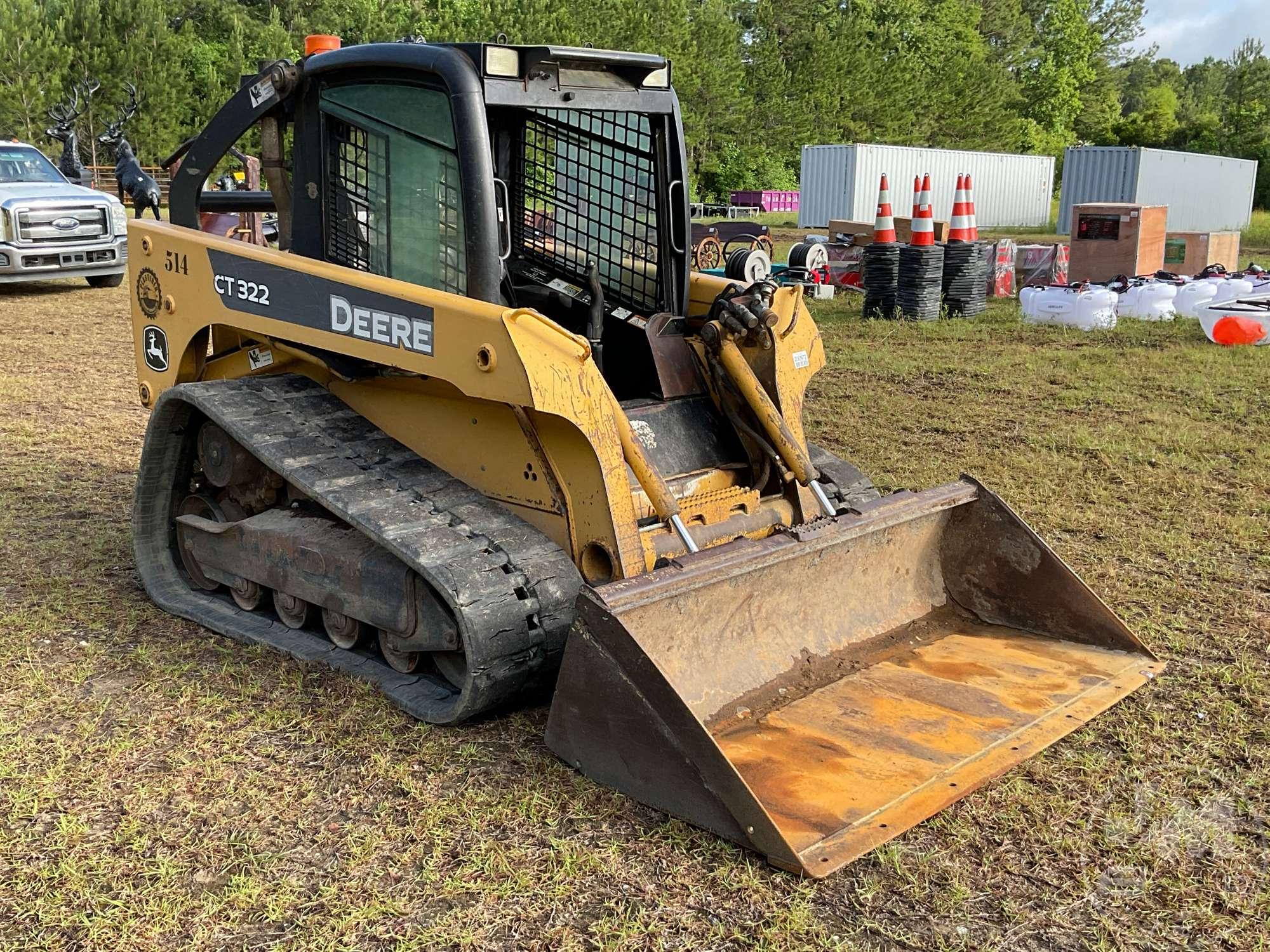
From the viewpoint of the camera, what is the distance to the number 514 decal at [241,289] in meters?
4.37

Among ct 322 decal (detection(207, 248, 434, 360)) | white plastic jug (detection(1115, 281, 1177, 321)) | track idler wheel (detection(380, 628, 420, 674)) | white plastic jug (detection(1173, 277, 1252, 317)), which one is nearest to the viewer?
ct 322 decal (detection(207, 248, 434, 360))

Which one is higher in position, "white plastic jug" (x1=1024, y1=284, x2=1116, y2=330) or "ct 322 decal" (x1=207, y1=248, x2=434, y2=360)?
"ct 322 decal" (x1=207, y1=248, x2=434, y2=360)

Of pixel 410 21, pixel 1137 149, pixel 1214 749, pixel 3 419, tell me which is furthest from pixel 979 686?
pixel 410 21

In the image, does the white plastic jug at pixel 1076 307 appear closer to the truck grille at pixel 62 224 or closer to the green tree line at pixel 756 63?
the truck grille at pixel 62 224

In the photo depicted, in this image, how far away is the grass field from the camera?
2.80 metres

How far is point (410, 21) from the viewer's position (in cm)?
4219

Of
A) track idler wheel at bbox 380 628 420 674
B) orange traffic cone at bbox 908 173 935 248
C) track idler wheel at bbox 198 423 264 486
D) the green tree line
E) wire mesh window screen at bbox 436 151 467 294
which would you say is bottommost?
track idler wheel at bbox 380 628 420 674

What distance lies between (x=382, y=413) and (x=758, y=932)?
2337mm

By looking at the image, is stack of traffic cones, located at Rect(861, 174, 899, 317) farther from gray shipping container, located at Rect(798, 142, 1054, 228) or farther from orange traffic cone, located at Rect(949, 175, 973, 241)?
gray shipping container, located at Rect(798, 142, 1054, 228)

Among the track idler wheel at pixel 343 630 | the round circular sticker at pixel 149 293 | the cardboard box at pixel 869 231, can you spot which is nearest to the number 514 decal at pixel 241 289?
the round circular sticker at pixel 149 293

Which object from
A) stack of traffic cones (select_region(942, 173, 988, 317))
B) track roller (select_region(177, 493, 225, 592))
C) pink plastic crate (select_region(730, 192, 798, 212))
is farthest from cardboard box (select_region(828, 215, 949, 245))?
pink plastic crate (select_region(730, 192, 798, 212))

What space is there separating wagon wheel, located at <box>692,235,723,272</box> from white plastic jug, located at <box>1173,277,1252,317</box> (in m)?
4.71

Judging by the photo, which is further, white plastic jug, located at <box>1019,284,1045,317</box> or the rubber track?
white plastic jug, located at <box>1019,284,1045,317</box>

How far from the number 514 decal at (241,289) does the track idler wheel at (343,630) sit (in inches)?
44.0
